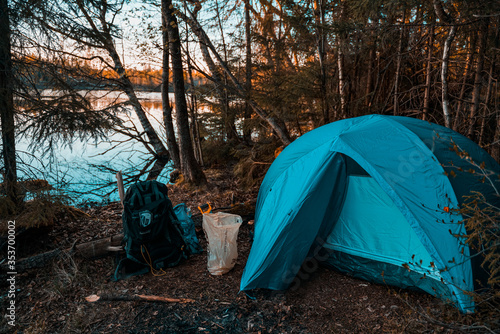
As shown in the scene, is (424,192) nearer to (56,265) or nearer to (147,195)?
(147,195)

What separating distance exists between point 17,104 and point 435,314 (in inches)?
214

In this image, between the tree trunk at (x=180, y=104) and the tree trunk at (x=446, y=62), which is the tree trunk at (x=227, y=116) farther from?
the tree trunk at (x=446, y=62)

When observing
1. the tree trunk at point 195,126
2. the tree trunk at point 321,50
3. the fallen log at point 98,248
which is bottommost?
the fallen log at point 98,248

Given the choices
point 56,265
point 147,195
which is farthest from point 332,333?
point 56,265

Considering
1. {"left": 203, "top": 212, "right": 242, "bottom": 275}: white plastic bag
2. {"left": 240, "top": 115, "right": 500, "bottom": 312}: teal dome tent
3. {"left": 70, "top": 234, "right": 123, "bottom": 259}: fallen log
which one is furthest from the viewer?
{"left": 70, "top": 234, "right": 123, "bottom": 259}: fallen log

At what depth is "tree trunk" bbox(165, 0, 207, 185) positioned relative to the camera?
608cm

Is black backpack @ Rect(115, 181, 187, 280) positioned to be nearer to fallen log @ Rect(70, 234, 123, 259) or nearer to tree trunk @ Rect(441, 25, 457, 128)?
fallen log @ Rect(70, 234, 123, 259)

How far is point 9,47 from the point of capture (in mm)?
4109

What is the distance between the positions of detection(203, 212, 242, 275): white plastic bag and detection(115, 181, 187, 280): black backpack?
0.53 m

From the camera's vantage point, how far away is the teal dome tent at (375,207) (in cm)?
288

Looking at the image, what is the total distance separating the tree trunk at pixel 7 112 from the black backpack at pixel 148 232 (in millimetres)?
1849

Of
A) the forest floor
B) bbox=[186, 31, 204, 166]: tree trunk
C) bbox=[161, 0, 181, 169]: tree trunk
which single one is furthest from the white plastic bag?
bbox=[186, 31, 204, 166]: tree trunk

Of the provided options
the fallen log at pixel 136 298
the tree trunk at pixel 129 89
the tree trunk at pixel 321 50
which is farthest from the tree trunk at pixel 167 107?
the fallen log at pixel 136 298

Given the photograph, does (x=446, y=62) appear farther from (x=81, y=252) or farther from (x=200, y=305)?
(x=81, y=252)
